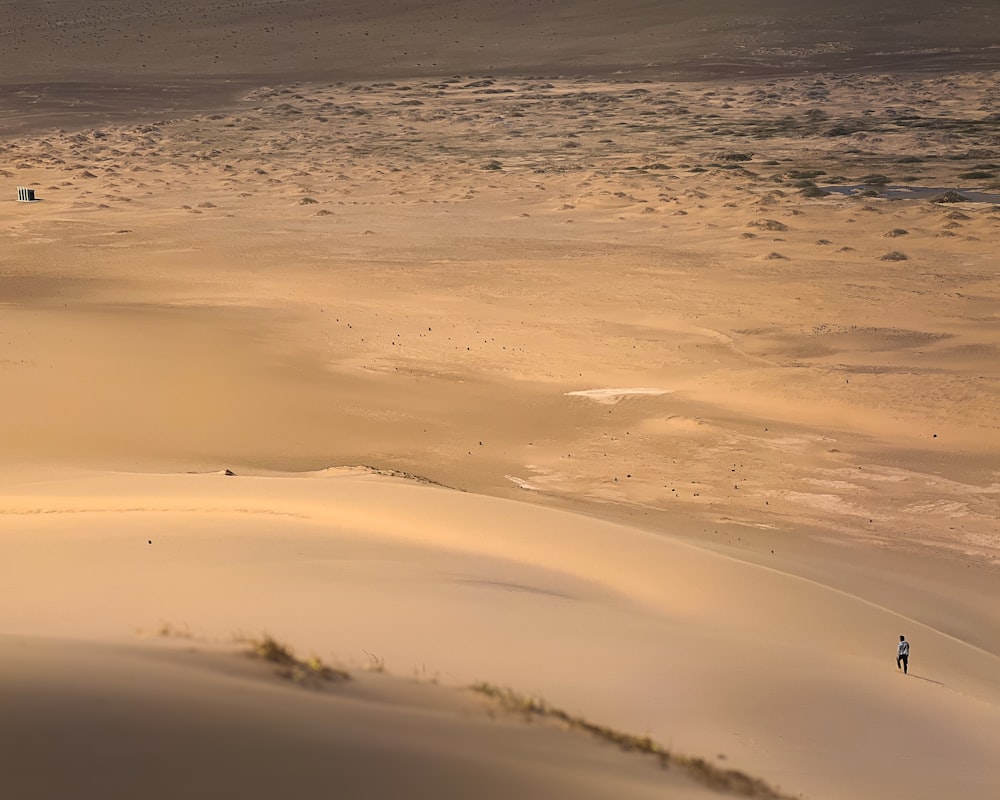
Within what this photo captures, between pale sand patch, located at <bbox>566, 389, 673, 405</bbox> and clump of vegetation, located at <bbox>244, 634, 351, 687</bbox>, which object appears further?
pale sand patch, located at <bbox>566, 389, 673, 405</bbox>

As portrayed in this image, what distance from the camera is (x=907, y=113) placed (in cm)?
4203

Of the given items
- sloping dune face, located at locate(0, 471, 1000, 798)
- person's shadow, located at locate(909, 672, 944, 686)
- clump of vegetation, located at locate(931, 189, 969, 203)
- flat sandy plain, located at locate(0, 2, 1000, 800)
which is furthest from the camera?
clump of vegetation, located at locate(931, 189, 969, 203)

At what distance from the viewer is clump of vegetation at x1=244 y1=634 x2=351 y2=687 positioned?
489 cm

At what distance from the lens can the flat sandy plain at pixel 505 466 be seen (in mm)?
4742

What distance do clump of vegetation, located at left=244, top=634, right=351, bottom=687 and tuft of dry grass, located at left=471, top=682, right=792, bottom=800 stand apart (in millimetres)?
634

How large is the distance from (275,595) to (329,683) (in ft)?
6.93

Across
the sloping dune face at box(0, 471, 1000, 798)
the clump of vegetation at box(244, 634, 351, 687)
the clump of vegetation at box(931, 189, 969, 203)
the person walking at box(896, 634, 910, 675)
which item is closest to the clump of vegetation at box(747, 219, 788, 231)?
the clump of vegetation at box(931, 189, 969, 203)

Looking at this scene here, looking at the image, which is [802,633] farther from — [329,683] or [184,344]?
[184,344]

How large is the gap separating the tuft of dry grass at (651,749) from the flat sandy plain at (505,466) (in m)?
0.04

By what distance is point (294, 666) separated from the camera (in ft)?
16.4

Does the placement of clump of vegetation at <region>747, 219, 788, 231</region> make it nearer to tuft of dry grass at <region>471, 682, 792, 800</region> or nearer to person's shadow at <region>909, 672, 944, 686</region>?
person's shadow at <region>909, 672, 944, 686</region>

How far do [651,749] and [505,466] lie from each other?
772 cm

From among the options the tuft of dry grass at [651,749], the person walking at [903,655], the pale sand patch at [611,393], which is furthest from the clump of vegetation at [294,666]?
the pale sand patch at [611,393]

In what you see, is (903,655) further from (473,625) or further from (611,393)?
(611,393)
